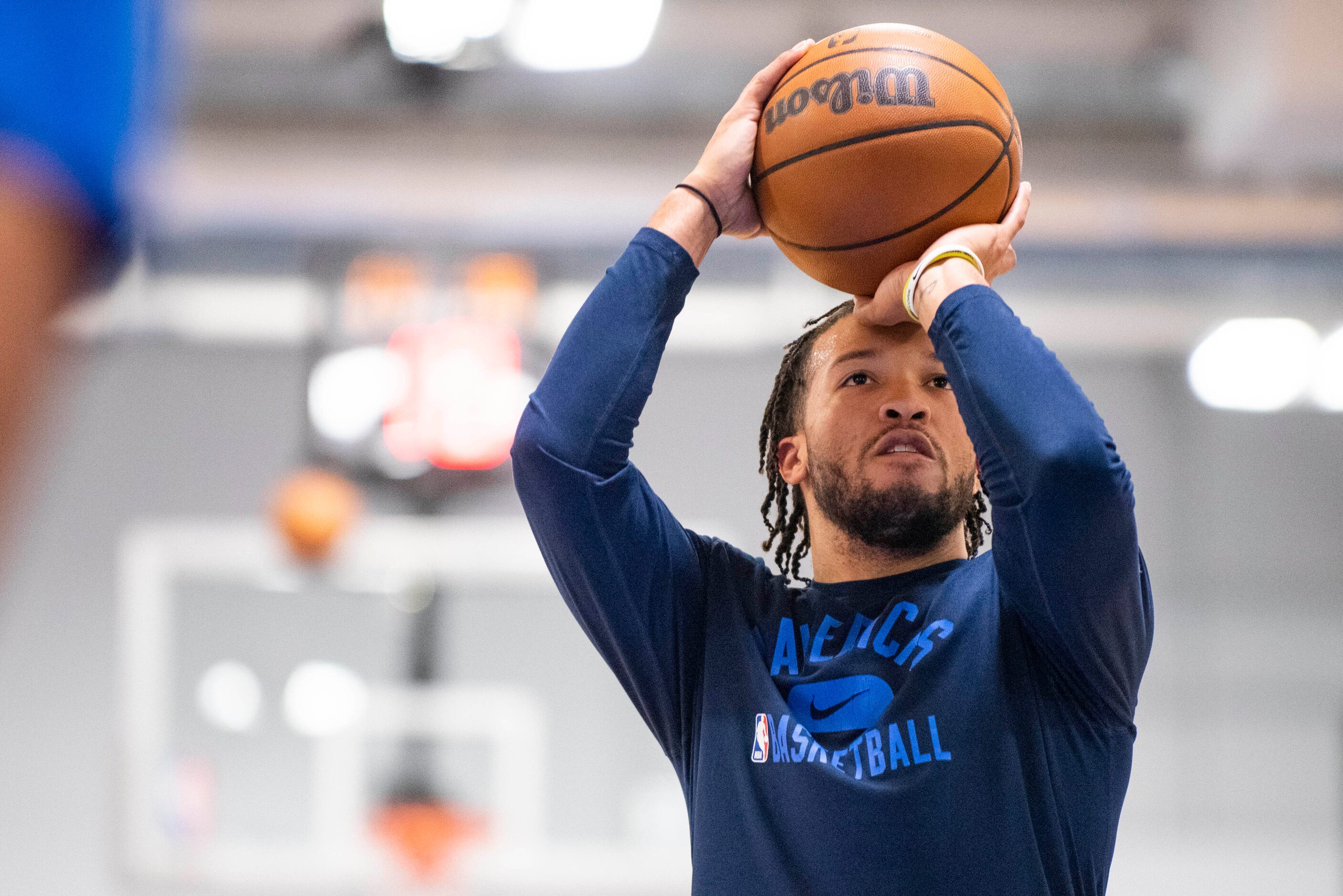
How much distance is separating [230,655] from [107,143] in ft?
19.5

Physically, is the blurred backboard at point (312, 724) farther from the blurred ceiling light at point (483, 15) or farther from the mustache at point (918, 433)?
the mustache at point (918, 433)

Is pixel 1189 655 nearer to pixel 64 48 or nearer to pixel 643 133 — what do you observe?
pixel 643 133

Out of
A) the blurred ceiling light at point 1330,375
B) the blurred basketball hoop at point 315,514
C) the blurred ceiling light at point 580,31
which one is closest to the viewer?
the blurred ceiling light at point 580,31

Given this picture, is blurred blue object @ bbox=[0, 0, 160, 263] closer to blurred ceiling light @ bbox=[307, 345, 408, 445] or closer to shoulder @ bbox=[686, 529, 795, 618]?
shoulder @ bbox=[686, 529, 795, 618]

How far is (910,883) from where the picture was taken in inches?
50.0

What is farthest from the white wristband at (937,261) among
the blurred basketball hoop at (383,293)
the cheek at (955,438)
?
the blurred basketball hoop at (383,293)

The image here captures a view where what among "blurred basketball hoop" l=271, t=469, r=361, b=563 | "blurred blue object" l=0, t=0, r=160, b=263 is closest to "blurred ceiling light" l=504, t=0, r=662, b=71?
"blurred basketball hoop" l=271, t=469, r=361, b=563

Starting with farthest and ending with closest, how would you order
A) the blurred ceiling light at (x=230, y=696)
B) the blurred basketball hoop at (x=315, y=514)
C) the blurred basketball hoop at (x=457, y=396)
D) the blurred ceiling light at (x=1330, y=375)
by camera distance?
the blurred ceiling light at (x=1330, y=375), the blurred ceiling light at (x=230, y=696), the blurred basketball hoop at (x=315, y=514), the blurred basketball hoop at (x=457, y=396)

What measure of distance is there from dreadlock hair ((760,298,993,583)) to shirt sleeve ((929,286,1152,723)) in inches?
12.7

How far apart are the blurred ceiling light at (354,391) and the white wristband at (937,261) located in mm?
3817

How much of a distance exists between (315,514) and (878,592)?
410 centimetres

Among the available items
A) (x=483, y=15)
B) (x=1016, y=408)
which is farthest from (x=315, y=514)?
(x=1016, y=408)

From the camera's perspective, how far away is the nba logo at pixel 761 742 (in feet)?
4.58

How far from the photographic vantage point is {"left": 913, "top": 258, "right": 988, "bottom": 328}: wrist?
4.56 ft
